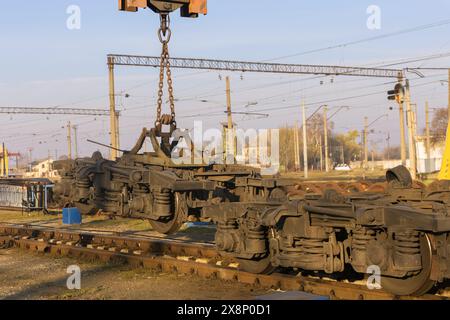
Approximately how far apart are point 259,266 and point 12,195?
21.3 m

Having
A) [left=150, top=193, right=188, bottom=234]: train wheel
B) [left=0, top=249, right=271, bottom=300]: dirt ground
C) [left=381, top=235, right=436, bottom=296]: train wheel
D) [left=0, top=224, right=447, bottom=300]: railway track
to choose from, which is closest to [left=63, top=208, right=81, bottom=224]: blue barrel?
[left=0, top=224, right=447, bottom=300]: railway track

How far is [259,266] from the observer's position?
8.38 metres

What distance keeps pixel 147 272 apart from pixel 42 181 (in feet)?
56.0

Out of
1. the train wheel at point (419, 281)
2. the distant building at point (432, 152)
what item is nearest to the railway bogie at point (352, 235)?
the train wheel at point (419, 281)

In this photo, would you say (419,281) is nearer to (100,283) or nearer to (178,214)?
(100,283)

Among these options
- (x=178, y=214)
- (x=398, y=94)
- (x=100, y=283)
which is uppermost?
(x=398, y=94)

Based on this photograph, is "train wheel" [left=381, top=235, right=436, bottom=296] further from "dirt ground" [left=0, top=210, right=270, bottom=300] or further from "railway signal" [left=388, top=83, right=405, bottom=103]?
"railway signal" [left=388, top=83, right=405, bottom=103]

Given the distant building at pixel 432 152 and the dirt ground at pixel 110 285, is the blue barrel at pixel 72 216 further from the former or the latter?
the distant building at pixel 432 152

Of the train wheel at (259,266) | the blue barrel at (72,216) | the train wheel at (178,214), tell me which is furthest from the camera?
the blue barrel at (72,216)

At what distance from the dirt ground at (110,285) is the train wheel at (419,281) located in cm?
177

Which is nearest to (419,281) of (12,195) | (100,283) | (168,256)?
(100,283)

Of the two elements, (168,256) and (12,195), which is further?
(12,195)

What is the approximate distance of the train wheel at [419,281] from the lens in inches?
255
